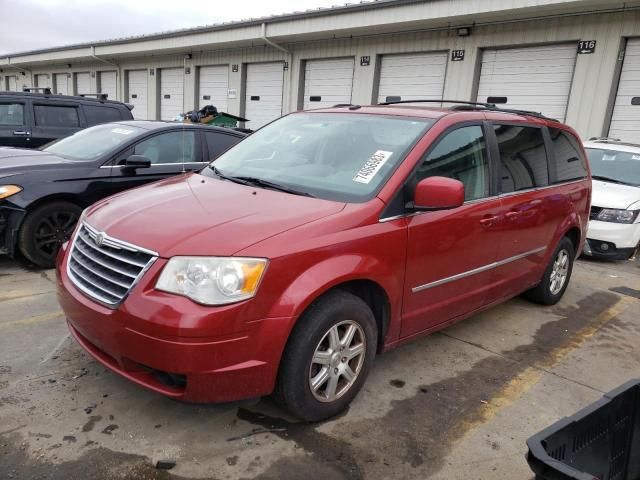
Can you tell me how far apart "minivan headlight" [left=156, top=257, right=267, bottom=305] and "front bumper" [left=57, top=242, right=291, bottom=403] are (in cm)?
4

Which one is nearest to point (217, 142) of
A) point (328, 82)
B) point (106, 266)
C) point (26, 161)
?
point (26, 161)

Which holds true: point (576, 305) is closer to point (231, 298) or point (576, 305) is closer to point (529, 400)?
point (529, 400)

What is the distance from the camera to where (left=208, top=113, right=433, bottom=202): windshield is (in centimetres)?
299

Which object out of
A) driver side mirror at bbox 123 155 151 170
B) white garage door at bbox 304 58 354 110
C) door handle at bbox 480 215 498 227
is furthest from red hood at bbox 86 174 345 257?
white garage door at bbox 304 58 354 110

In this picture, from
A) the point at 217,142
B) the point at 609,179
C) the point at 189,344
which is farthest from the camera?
the point at 609,179

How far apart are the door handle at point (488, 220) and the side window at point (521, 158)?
25 centimetres

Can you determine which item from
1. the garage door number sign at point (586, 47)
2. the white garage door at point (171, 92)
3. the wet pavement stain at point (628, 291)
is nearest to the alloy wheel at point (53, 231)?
the wet pavement stain at point (628, 291)

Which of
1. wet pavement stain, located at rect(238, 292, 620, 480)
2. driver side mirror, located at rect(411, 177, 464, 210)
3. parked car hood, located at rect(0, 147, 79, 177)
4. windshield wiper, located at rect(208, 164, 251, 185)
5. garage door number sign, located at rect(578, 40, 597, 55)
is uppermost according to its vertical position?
garage door number sign, located at rect(578, 40, 597, 55)

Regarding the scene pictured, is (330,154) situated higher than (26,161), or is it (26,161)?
(330,154)

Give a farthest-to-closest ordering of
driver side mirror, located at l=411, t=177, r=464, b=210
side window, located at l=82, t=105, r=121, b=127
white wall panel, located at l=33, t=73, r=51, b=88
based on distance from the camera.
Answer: white wall panel, located at l=33, t=73, r=51, b=88 < side window, located at l=82, t=105, r=121, b=127 < driver side mirror, located at l=411, t=177, r=464, b=210

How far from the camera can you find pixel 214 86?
1844 centimetres

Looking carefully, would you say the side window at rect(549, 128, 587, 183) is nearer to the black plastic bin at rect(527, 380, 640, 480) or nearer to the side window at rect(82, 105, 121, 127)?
the black plastic bin at rect(527, 380, 640, 480)

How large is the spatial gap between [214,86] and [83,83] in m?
11.9

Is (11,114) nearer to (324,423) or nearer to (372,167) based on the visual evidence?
(372,167)
